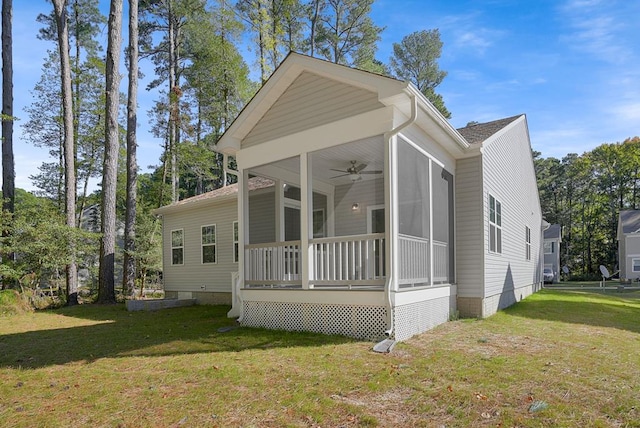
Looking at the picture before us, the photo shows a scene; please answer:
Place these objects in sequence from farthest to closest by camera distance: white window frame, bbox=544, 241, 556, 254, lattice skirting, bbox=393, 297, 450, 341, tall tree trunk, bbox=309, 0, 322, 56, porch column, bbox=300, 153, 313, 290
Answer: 1. white window frame, bbox=544, 241, 556, 254
2. tall tree trunk, bbox=309, 0, 322, 56
3. porch column, bbox=300, 153, 313, 290
4. lattice skirting, bbox=393, 297, 450, 341

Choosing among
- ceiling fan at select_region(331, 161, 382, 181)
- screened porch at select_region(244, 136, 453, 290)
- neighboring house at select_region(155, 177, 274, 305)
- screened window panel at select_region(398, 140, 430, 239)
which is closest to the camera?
screened porch at select_region(244, 136, 453, 290)

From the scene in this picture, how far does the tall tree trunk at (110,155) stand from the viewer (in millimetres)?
14344

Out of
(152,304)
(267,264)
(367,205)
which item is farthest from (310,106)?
(152,304)

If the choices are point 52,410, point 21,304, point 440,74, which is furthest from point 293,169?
point 440,74

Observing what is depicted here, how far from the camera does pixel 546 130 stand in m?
40.1

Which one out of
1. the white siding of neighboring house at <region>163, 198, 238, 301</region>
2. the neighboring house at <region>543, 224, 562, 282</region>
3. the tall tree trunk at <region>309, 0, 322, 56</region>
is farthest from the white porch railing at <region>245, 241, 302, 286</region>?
the neighboring house at <region>543, 224, 562, 282</region>

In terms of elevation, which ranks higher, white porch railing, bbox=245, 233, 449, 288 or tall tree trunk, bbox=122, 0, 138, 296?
tall tree trunk, bbox=122, 0, 138, 296

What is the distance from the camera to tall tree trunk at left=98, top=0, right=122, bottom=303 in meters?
14.3

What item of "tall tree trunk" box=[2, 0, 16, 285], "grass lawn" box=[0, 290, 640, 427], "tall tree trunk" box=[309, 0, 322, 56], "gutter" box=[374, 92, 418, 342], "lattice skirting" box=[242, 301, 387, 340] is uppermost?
"tall tree trunk" box=[309, 0, 322, 56]

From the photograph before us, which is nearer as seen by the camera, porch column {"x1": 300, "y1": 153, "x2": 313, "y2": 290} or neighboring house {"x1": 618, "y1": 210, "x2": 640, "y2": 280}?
porch column {"x1": 300, "y1": 153, "x2": 313, "y2": 290}

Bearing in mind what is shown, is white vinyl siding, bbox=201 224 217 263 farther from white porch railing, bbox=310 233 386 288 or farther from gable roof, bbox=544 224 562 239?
gable roof, bbox=544 224 562 239

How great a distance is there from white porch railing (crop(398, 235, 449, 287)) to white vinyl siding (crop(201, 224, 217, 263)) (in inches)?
313

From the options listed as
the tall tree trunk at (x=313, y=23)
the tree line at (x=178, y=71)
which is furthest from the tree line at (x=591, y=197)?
the tall tree trunk at (x=313, y=23)

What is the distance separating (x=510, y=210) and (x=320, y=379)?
9167 mm
